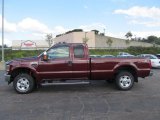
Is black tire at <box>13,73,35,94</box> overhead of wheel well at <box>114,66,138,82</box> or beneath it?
beneath

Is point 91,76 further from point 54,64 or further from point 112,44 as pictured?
point 112,44

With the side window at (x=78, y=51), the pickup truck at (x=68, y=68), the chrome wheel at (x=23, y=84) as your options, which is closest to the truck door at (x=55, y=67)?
the pickup truck at (x=68, y=68)

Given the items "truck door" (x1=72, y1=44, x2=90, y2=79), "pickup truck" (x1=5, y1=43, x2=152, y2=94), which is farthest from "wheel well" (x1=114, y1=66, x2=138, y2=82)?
"truck door" (x1=72, y1=44, x2=90, y2=79)

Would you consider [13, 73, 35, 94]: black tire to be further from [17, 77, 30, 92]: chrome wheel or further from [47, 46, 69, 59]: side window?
[47, 46, 69, 59]: side window

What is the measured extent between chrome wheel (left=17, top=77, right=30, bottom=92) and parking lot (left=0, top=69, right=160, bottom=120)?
0.29 m

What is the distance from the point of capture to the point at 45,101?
10234 mm

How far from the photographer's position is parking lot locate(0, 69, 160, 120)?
26.8 feet

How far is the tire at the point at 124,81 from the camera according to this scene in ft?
40.6

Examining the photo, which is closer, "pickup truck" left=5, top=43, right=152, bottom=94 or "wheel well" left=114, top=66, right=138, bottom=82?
"pickup truck" left=5, top=43, right=152, bottom=94

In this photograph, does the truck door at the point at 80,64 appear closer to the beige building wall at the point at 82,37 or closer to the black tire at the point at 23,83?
the black tire at the point at 23,83

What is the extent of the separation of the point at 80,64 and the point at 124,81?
1867mm

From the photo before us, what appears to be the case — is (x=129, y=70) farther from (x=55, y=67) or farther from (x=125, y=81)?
(x=55, y=67)

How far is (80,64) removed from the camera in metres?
12.0

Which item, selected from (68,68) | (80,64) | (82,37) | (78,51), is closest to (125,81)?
(80,64)
